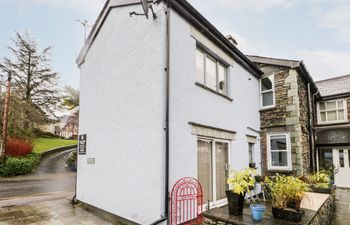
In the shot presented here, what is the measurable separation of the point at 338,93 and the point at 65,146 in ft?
102

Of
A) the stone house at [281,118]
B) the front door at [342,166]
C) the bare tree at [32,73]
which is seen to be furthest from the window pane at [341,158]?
the bare tree at [32,73]

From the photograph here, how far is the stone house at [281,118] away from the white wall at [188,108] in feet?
8.24

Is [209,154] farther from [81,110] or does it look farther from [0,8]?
[0,8]

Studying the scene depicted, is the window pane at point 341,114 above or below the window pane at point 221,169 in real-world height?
above

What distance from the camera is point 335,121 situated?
1368 cm

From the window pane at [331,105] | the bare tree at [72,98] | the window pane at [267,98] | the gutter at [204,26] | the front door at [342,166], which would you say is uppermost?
the bare tree at [72,98]

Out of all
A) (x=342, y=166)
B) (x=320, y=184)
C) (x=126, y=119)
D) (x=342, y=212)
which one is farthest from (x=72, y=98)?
(x=342, y=212)

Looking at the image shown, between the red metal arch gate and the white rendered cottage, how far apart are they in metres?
0.21

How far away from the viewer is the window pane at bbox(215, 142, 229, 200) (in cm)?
639

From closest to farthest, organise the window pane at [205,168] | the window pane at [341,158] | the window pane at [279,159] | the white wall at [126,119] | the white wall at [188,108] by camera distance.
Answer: the white wall at [126,119] < the white wall at [188,108] < the window pane at [205,168] < the window pane at [279,159] < the window pane at [341,158]

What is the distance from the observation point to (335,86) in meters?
15.4

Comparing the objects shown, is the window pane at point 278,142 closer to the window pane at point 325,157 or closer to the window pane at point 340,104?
the window pane at point 325,157

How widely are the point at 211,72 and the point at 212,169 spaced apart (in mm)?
3127

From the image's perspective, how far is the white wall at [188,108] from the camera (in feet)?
16.6
